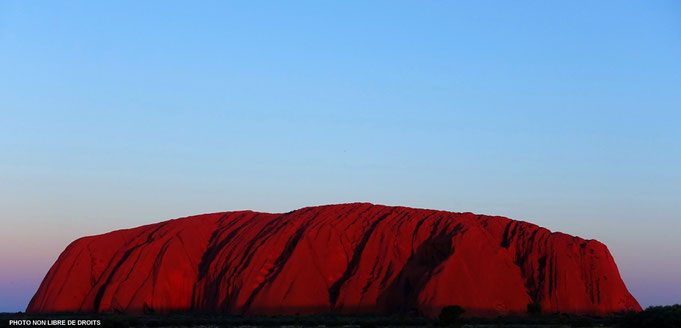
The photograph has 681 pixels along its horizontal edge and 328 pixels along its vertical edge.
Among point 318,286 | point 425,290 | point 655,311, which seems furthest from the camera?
point 318,286

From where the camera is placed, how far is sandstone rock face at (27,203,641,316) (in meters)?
61.4

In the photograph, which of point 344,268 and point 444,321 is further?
point 344,268

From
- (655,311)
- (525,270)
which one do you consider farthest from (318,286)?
(655,311)

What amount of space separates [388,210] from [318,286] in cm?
1115

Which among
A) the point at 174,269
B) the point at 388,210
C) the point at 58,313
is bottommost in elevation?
the point at 58,313

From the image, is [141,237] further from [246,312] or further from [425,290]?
[425,290]

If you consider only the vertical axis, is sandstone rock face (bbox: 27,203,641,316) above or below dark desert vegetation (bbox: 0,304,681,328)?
above

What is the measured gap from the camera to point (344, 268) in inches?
2579

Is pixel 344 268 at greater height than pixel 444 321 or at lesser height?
greater

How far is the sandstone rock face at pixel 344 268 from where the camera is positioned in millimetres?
61406

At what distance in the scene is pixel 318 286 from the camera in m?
63.3

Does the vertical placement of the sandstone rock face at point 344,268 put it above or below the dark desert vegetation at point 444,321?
above

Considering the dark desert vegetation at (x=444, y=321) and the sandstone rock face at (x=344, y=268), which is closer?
the dark desert vegetation at (x=444, y=321)

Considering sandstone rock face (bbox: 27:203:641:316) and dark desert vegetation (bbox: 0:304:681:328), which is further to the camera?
sandstone rock face (bbox: 27:203:641:316)
